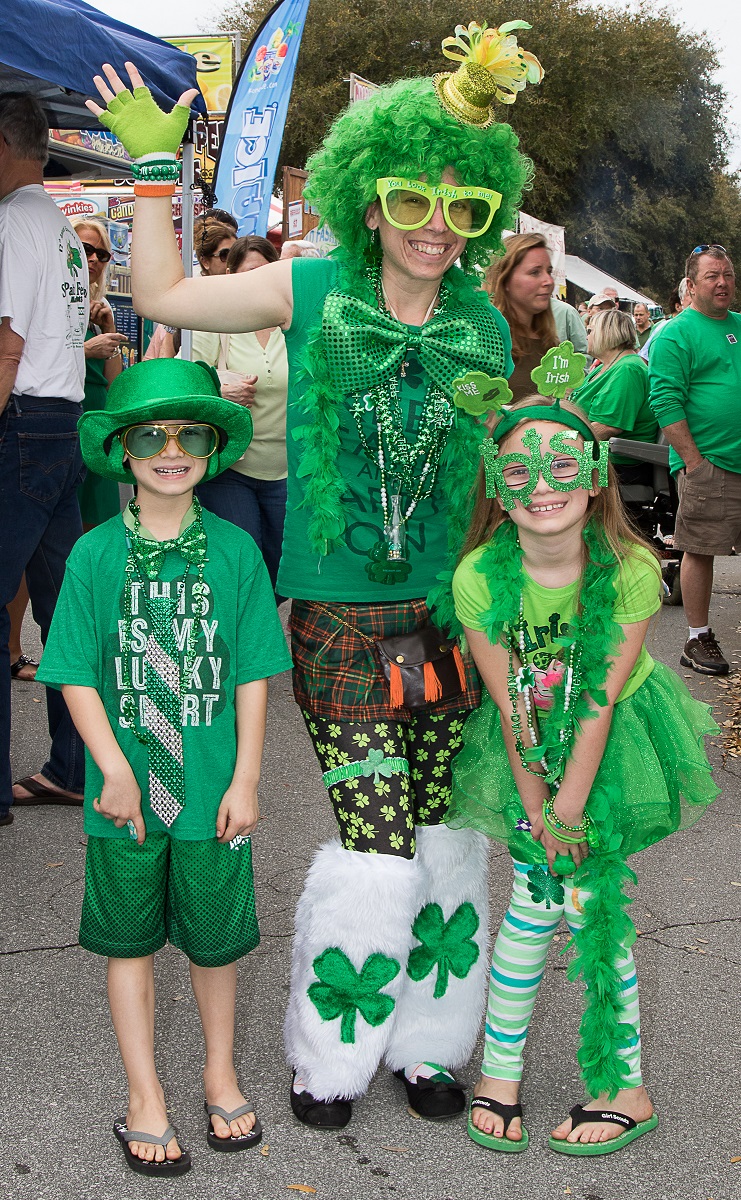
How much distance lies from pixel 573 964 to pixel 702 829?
2.09m

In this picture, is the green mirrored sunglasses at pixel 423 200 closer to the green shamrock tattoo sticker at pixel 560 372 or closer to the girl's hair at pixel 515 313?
the green shamrock tattoo sticker at pixel 560 372

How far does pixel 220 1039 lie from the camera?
239 cm

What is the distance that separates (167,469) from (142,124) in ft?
2.13

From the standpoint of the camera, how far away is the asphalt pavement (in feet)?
7.54

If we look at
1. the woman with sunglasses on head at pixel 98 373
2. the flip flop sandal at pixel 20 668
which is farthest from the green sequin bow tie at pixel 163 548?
the flip flop sandal at pixel 20 668

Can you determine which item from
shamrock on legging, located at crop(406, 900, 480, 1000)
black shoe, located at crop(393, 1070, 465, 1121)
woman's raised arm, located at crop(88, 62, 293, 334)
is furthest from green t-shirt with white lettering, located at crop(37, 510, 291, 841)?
black shoe, located at crop(393, 1070, 465, 1121)

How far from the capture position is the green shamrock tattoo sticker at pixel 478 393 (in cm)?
235

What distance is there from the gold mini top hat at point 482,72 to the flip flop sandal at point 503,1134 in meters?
2.02

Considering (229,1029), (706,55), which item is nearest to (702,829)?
(229,1029)

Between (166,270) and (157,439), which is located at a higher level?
(166,270)

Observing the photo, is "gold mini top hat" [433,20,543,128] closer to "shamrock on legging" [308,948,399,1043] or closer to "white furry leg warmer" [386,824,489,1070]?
"white furry leg warmer" [386,824,489,1070]

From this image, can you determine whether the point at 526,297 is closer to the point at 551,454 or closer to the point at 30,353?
the point at 30,353

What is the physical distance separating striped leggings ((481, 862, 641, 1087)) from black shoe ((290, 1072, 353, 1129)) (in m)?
0.31

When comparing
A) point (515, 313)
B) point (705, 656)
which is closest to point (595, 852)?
point (515, 313)
